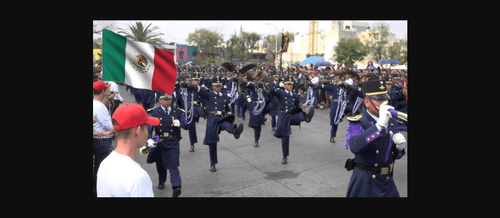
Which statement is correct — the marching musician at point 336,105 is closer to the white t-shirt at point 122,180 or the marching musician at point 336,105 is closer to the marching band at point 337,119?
the marching band at point 337,119

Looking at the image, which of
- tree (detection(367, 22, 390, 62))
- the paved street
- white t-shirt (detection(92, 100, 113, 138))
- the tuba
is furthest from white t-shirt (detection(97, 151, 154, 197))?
tree (detection(367, 22, 390, 62))

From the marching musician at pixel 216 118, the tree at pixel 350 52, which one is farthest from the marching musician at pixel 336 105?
the tree at pixel 350 52

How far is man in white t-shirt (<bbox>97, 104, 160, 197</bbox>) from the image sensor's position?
7.23ft

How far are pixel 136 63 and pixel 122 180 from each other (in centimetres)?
283

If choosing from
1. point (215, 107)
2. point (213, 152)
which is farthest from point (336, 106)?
point (213, 152)

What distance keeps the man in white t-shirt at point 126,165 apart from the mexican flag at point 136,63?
7.36 ft

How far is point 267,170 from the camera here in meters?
7.62

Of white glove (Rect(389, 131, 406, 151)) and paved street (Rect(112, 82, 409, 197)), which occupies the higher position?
white glove (Rect(389, 131, 406, 151))

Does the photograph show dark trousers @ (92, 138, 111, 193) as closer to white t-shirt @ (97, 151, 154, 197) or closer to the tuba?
the tuba

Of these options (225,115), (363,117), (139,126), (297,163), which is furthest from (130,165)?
(297,163)

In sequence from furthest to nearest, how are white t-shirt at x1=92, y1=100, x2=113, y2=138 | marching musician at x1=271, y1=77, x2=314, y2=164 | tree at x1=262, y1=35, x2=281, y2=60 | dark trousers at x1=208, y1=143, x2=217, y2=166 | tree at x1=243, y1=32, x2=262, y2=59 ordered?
tree at x1=262, y1=35, x2=281, y2=60
tree at x1=243, y1=32, x2=262, y2=59
marching musician at x1=271, y1=77, x2=314, y2=164
dark trousers at x1=208, y1=143, x2=217, y2=166
white t-shirt at x1=92, y1=100, x2=113, y2=138

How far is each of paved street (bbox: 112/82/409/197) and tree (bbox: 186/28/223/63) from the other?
49225mm

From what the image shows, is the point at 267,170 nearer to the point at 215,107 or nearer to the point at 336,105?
the point at 215,107

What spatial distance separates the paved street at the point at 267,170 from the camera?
6.29 meters
